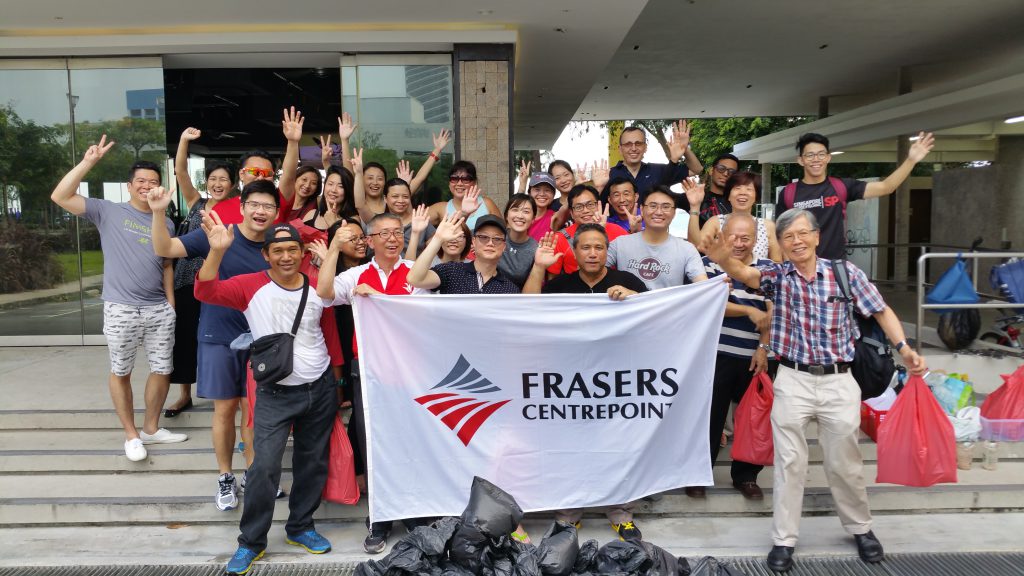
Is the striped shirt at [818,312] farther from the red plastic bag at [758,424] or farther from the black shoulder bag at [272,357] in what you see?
the black shoulder bag at [272,357]

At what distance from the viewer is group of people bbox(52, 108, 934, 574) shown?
3783 mm

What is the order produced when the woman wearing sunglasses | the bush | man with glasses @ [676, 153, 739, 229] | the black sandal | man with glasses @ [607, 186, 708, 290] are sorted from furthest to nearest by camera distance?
the bush → man with glasses @ [676, 153, 739, 229] → the woman wearing sunglasses → the black sandal → man with glasses @ [607, 186, 708, 290]

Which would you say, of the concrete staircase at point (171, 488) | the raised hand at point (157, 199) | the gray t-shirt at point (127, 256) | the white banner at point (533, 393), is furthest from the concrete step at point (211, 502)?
the raised hand at point (157, 199)

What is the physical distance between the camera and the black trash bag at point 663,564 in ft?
11.3

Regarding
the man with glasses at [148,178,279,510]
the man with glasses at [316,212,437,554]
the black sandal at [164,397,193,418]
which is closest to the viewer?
the man with glasses at [316,212,437,554]

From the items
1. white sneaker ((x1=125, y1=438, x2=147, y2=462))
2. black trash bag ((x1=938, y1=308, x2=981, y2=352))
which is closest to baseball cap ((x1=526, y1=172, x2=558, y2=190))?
white sneaker ((x1=125, y1=438, x2=147, y2=462))

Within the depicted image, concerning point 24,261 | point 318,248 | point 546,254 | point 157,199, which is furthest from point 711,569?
point 24,261

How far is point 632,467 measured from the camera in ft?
13.5

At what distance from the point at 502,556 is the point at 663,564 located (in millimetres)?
797

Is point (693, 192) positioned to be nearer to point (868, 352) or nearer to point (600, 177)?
point (600, 177)

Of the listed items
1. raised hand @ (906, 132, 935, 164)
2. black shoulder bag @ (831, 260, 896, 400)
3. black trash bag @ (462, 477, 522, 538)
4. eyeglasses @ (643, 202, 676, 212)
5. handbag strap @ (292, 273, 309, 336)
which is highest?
raised hand @ (906, 132, 935, 164)

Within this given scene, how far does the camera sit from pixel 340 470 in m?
4.09

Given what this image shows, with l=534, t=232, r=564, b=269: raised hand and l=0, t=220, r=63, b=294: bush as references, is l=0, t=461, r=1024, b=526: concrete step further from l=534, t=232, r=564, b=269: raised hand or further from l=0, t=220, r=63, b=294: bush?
l=0, t=220, r=63, b=294: bush

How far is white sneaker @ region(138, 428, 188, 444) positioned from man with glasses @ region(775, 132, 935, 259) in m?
4.51
